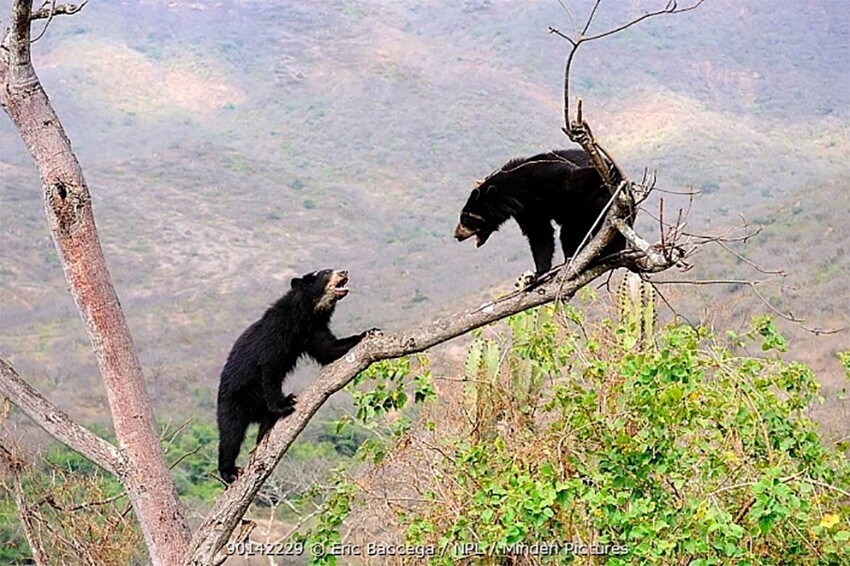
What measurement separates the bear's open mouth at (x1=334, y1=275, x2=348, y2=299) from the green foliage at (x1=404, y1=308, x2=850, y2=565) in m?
1.20

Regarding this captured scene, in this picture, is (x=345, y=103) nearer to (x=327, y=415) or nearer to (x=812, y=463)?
(x=327, y=415)

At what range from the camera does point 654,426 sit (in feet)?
15.4

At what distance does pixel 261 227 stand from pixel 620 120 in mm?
12218

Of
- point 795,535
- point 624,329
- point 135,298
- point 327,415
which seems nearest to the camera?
point 795,535

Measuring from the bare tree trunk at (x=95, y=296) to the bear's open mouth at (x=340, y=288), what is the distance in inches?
51.1

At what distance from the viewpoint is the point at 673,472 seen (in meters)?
4.76

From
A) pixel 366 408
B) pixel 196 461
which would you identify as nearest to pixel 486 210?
pixel 366 408

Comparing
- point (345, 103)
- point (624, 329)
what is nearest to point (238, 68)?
point (345, 103)

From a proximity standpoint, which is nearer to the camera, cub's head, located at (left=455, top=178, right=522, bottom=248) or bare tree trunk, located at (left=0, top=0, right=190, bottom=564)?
bare tree trunk, located at (left=0, top=0, right=190, bottom=564)

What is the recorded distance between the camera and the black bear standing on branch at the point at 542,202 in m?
5.61

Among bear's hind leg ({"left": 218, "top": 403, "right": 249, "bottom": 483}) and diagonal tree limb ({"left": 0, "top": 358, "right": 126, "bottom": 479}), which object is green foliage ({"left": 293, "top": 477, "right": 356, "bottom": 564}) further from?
diagonal tree limb ({"left": 0, "top": 358, "right": 126, "bottom": 479})

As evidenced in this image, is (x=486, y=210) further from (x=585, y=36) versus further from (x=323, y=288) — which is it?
(x=585, y=36)

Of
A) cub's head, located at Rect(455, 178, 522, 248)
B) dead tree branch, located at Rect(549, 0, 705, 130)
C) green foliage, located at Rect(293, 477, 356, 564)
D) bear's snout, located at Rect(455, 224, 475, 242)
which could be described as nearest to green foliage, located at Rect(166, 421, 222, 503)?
bear's snout, located at Rect(455, 224, 475, 242)

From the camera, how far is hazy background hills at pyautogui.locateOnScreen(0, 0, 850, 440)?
2264 cm
